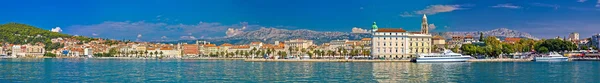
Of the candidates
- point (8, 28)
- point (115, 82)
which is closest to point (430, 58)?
point (115, 82)

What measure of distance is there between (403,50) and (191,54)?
231ft

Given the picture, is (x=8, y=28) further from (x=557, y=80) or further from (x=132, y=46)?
(x=557, y=80)

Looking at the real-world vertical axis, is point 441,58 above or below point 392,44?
below

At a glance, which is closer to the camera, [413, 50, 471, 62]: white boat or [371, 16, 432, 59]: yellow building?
[413, 50, 471, 62]: white boat

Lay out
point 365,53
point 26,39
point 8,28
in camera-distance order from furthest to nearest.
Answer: point 8,28 < point 26,39 < point 365,53

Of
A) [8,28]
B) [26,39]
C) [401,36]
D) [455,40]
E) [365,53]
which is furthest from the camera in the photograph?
[8,28]

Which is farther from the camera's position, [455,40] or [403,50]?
[455,40]

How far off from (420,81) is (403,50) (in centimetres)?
4320

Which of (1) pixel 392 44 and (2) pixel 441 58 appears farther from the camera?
(1) pixel 392 44

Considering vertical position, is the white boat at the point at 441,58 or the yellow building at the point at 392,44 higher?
the yellow building at the point at 392,44

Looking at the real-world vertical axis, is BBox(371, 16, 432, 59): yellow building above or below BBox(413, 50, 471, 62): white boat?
above

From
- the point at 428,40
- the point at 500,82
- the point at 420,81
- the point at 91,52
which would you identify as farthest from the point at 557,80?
the point at 91,52

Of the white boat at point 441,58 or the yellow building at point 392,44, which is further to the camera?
the yellow building at point 392,44

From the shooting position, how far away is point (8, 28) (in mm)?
172125
